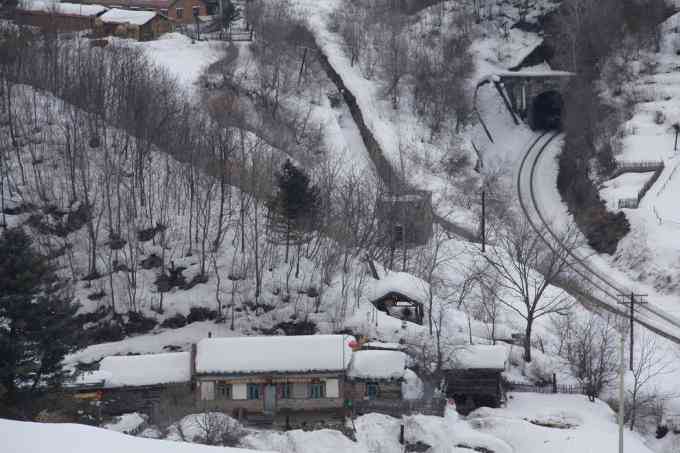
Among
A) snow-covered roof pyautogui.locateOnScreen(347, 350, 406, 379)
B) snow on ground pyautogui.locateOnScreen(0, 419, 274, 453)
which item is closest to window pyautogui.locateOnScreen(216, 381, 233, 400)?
snow-covered roof pyautogui.locateOnScreen(347, 350, 406, 379)

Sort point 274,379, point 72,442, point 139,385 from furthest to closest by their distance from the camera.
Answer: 1. point 274,379
2. point 139,385
3. point 72,442

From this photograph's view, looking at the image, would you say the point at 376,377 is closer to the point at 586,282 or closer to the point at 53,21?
the point at 586,282

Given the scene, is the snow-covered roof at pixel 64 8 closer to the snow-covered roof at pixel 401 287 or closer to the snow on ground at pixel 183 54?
the snow on ground at pixel 183 54

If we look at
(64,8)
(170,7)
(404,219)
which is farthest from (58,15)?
(404,219)

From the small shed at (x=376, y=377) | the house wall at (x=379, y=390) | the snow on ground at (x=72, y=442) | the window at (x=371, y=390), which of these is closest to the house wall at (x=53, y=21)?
the small shed at (x=376, y=377)

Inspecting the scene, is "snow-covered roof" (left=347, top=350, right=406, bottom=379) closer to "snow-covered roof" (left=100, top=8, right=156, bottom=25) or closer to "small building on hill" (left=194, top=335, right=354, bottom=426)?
"small building on hill" (left=194, top=335, right=354, bottom=426)

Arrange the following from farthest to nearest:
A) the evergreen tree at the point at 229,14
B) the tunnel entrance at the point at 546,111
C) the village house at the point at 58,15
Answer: the tunnel entrance at the point at 546,111, the evergreen tree at the point at 229,14, the village house at the point at 58,15
